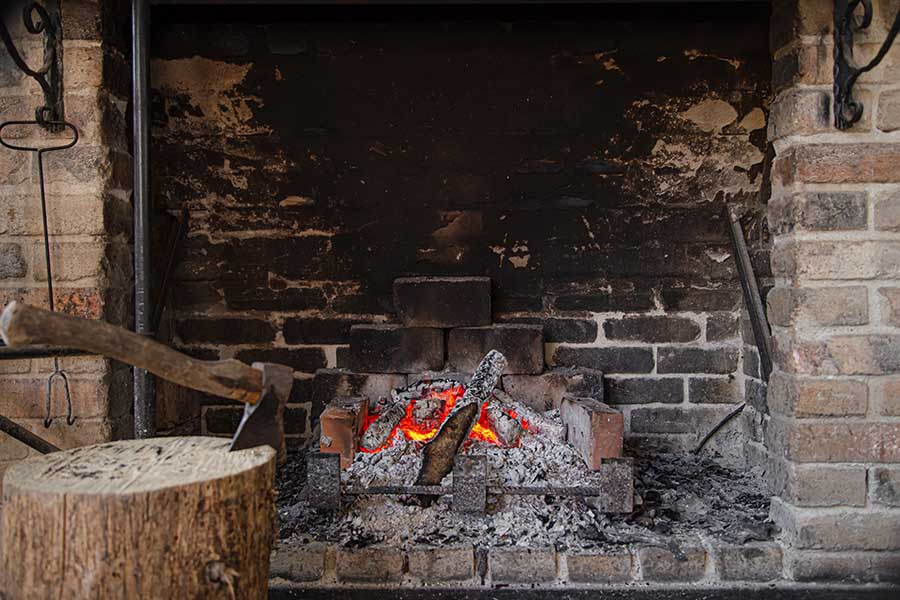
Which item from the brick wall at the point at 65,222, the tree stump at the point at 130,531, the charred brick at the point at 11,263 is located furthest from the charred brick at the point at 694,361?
the charred brick at the point at 11,263

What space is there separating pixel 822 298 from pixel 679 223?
84cm

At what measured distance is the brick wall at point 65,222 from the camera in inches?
99.7

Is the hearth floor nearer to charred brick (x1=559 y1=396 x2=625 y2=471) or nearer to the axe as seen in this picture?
Result: charred brick (x1=559 y1=396 x2=625 y2=471)

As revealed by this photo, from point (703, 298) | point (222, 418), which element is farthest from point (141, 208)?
point (703, 298)

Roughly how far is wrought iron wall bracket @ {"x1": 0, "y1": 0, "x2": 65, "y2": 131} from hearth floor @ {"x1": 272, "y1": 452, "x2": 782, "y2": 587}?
170 centimetres

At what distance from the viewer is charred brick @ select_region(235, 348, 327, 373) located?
131 inches

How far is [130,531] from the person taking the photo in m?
1.53

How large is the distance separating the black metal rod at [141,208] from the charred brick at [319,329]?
0.78m

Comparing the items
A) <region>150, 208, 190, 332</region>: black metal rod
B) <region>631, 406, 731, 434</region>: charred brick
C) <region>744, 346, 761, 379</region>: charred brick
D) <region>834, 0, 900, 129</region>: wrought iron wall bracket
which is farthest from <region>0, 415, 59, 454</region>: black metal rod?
<region>834, 0, 900, 129</region>: wrought iron wall bracket

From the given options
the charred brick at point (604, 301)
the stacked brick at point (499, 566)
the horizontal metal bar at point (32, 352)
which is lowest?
the stacked brick at point (499, 566)

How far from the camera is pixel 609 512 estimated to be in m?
2.67

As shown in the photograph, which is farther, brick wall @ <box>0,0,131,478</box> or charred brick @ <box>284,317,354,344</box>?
charred brick @ <box>284,317,354,344</box>

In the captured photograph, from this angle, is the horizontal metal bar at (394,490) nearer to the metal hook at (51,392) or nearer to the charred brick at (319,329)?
the charred brick at (319,329)

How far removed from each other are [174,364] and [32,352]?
1.01 m
